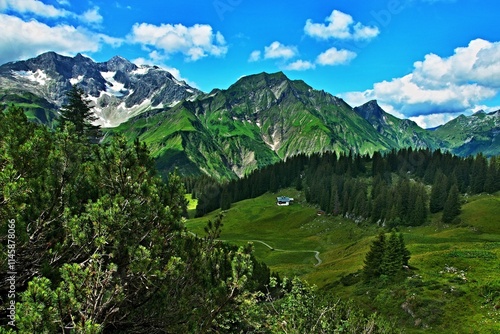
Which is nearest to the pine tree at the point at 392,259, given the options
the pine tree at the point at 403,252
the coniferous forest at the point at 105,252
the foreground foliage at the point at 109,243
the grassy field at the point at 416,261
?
the pine tree at the point at 403,252

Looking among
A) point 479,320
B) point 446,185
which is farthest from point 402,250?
point 446,185

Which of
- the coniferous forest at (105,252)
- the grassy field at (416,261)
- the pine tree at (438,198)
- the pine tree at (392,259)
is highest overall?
the coniferous forest at (105,252)

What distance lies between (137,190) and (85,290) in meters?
3.17

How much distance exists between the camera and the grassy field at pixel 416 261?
37.9 m

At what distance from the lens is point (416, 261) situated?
5597cm

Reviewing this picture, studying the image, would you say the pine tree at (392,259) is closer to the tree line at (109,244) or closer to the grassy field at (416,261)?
the grassy field at (416,261)

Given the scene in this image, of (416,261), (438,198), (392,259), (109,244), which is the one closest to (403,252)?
(392,259)

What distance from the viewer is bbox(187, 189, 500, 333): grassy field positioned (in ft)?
124

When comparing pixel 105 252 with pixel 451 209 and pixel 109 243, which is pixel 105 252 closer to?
pixel 109 243

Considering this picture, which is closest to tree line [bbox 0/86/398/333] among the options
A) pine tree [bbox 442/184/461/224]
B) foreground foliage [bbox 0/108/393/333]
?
foreground foliage [bbox 0/108/393/333]

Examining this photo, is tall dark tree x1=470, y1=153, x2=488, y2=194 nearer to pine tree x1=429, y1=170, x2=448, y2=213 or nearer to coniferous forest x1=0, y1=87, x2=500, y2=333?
pine tree x1=429, y1=170, x2=448, y2=213

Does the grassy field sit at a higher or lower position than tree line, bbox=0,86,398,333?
lower

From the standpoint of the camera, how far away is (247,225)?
155 metres

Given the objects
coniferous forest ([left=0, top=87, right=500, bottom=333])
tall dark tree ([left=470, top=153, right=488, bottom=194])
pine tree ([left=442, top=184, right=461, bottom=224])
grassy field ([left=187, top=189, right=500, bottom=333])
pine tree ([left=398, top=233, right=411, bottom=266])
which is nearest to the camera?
coniferous forest ([left=0, top=87, right=500, bottom=333])
